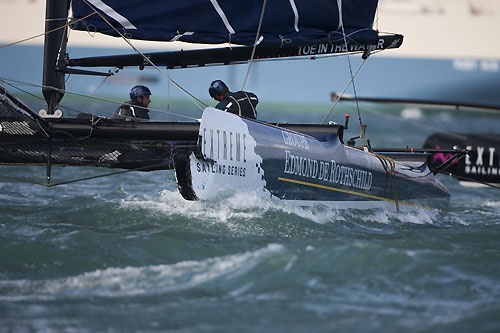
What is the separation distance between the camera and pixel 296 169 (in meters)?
5.94

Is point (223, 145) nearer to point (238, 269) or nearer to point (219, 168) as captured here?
point (219, 168)

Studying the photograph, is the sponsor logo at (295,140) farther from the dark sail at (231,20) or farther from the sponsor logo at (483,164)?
the sponsor logo at (483,164)

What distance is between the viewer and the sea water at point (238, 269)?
3562 mm

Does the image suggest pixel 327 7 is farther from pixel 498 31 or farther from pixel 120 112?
pixel 498 31

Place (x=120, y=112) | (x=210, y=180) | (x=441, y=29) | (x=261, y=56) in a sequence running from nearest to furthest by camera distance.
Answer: (x=210, y=180) → (x=120, y=112) → (x=261, y=56) → (x=441, y=29)

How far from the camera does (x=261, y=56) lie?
718 centimetres

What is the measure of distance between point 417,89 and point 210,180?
34.9 m

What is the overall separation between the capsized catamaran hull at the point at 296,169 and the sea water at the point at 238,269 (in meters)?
0.13

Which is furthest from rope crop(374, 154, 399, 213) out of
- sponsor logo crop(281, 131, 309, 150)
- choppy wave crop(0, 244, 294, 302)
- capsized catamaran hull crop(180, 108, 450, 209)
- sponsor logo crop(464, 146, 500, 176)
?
sponsor logo crop(464, 146, 500, 176)

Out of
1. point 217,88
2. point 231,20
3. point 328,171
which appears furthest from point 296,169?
point 231,20

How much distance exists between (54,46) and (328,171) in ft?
8.51

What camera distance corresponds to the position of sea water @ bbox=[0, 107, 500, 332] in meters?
3.56

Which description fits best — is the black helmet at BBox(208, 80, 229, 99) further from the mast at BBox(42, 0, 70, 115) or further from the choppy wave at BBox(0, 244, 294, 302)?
the choppy wave at BBox(0, 244, 294, 302)

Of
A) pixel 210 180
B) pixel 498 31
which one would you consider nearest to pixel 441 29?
pixel 498 31
